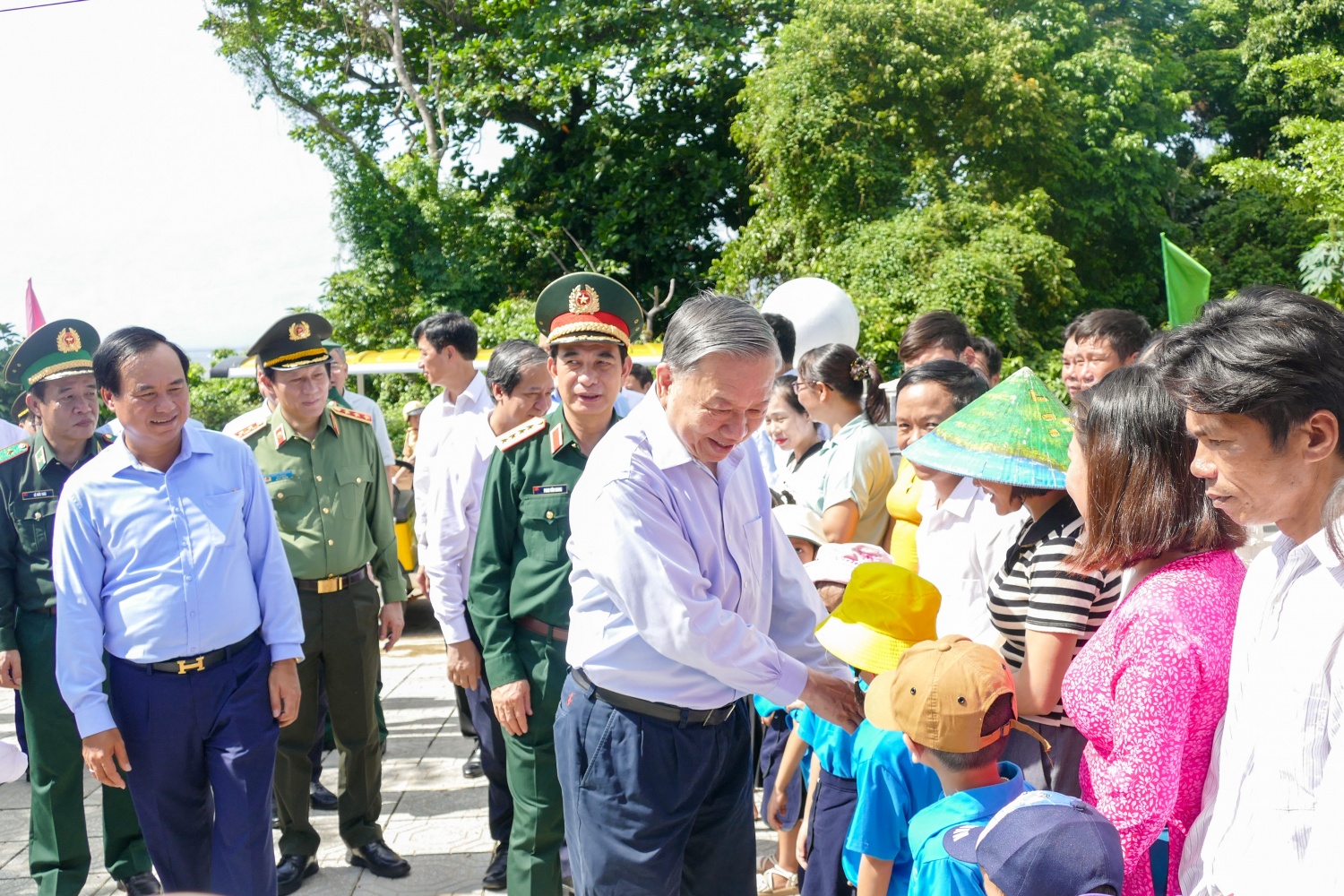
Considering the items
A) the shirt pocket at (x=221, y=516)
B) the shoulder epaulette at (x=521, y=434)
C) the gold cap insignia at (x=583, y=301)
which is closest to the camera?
the shirt pocket at (x=221, y=516)

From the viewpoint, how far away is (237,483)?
124 inches

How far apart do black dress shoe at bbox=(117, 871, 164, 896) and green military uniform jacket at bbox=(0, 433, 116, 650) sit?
3.08 feet

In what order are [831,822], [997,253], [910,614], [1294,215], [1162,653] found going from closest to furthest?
[1162,653]
[910,614]
[831,822]
[997,253]
[1294,215]

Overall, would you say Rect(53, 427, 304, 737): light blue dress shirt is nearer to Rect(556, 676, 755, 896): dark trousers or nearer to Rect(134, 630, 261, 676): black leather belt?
Rect(134, 630, 261, 676): black leather belt

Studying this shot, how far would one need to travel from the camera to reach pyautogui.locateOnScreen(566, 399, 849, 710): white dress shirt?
202 cm

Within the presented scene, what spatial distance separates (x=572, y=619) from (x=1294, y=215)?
17.3 meters


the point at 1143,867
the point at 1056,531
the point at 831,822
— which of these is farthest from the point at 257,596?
the point at 1143,867

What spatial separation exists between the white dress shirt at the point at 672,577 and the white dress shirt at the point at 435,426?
251 centimetres

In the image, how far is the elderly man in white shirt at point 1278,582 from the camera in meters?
1.36

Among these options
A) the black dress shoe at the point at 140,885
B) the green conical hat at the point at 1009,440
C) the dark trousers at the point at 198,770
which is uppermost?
the green conical hat at the point at 1009,440

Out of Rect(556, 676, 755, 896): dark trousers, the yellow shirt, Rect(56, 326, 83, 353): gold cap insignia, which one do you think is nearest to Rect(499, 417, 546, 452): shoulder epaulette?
Rect(556, 676, 755, 896): dark trousers

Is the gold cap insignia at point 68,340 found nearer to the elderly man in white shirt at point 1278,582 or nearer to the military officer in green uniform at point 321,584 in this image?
the military officer in green uniform at point 321,584

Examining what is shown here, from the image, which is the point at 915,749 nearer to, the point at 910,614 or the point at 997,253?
the point at 910,614

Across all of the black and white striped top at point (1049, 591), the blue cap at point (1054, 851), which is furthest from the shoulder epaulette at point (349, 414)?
the blue cap at point (1054, 851)
